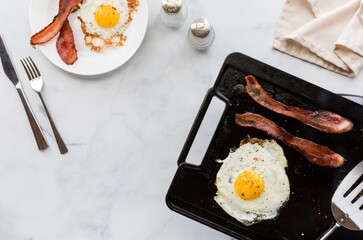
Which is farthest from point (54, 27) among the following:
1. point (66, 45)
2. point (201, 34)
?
point (201, 34)

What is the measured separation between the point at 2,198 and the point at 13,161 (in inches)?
8.7

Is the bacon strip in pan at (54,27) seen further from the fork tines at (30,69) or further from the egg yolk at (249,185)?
the egg yolk at (249,185)

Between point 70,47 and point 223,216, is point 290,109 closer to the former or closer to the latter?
point 223,216

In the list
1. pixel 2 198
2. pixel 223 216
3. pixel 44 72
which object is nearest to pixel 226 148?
pixel 223 216

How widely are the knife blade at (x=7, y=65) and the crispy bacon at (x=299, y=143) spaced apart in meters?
1.27

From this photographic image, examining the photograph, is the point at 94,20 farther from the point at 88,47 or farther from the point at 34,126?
the point at 34,126

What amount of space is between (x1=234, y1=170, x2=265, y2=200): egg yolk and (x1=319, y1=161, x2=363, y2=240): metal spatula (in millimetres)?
349

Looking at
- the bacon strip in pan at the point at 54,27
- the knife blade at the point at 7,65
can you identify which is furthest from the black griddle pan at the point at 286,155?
→ the knife blade at the point at 7,65

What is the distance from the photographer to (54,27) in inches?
88.3

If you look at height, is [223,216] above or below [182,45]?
below

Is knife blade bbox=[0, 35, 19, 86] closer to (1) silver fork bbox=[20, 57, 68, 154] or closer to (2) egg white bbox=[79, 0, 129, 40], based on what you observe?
(1) silver fork bbox=[20, 57, 68, 154]

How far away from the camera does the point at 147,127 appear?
2.35m

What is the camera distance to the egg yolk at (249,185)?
205 cm

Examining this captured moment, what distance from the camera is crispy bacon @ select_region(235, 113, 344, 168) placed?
2.04 meters
